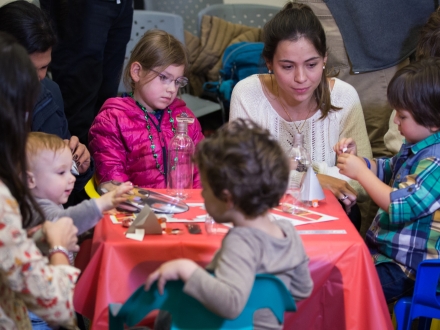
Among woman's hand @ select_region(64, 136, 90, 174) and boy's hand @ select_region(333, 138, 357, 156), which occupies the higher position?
boy's hand @ select_region(333, 138, 357, 156)

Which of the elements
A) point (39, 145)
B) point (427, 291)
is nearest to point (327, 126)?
point (427, 291)

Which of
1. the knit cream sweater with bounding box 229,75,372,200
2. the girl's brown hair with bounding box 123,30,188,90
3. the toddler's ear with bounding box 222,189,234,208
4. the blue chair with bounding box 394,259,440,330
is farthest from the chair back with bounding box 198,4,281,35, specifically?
the toddler's ear with bounding box 222,189,234,208

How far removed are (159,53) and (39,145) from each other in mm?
856

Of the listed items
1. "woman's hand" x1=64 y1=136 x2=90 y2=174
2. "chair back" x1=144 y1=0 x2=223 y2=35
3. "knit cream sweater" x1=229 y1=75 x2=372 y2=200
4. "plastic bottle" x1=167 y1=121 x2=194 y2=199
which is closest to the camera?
"plastic bottle" x1=167 y1=121 x2=194 y2=199

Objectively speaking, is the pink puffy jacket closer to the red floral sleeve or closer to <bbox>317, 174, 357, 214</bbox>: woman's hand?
<bbox>317, 174, 357, 214</bbox>: woman's hand

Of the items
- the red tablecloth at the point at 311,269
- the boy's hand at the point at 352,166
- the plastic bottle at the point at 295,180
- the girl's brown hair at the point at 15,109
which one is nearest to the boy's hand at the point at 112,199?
the red tablecloth at the point at 311,269

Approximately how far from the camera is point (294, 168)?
7.06 feet

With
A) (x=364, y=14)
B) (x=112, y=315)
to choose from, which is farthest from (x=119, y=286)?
(x=364, y=14)

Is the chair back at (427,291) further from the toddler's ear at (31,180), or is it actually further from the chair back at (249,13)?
the chair back at (249,13)

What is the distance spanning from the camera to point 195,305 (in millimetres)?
1331

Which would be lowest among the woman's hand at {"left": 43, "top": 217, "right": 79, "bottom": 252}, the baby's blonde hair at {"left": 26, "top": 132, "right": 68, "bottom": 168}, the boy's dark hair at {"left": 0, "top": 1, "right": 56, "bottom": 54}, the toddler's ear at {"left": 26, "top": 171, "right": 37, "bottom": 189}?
the woman's hand at {"left": 43, "top": 217, "right": 79, "bottom": 252}

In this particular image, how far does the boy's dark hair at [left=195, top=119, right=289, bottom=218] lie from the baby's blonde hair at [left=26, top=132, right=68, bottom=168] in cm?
54

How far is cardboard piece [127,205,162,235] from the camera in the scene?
1.64 metres

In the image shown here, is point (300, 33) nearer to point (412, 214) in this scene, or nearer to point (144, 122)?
point (144, 122)
